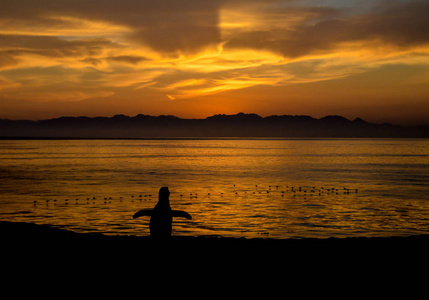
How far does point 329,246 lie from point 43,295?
10827 mm

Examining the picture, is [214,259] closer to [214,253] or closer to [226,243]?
[214,253]

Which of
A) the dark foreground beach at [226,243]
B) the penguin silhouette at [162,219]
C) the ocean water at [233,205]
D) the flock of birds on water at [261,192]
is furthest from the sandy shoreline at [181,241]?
the flock of birds on water at [261,192]

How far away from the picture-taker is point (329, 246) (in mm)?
16703

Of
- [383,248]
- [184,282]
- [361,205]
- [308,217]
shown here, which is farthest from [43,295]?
[361,205]

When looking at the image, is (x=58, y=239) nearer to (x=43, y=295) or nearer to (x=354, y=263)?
(x=43, y=295)

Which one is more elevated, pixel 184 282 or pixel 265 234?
pixel 184 282

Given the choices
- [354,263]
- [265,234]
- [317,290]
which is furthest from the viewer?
[265,234]

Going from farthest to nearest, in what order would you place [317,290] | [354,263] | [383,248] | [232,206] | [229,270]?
[232,206] → [383,248] → [354,263] → [229,270] → [317,290]

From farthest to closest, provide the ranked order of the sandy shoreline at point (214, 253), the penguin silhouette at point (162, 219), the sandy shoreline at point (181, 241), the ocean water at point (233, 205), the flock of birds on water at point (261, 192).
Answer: the flock of birds on water at point (261, 192), the ocean water at point (233, 205), the sandy shoreline at point (181, 241), the sandy shoreline at point (214, 253), the penguin silhouette at point (162, 219)

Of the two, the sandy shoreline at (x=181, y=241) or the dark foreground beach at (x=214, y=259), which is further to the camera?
the sandy shoreline at (x=181, y=241)

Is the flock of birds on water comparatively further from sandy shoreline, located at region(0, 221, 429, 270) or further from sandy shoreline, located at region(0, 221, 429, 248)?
sandy shoreline, located at region(0, 221, 429, 270)

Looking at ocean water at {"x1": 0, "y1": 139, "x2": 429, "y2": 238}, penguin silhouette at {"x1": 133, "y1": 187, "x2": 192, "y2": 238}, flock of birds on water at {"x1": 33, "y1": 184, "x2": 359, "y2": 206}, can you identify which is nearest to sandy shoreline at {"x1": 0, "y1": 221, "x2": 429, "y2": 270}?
penguin silhouette at {"x1": 133, "y1": 187, "x2": 192, "y2": 238}

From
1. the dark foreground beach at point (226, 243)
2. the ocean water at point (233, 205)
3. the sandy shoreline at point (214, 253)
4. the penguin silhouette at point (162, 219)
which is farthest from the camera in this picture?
the ocean water at point (233, 205)

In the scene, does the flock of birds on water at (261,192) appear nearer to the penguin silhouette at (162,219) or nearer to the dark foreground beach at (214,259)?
the dark foreground beach at (214,259)
